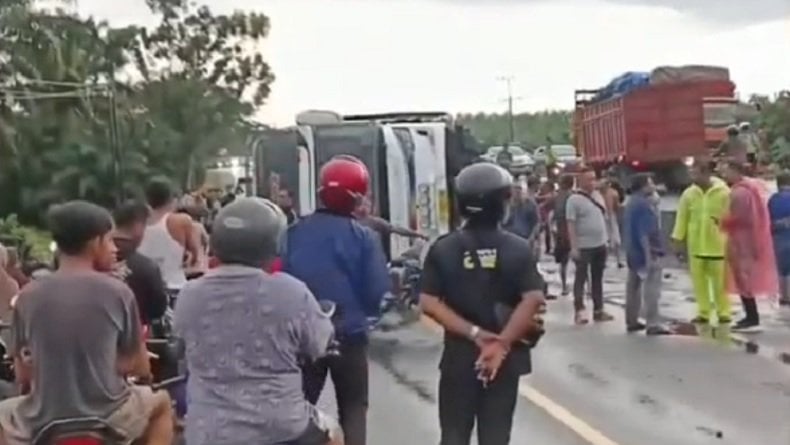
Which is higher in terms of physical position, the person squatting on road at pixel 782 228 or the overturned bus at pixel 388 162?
the overturned bus at pixel 388 162

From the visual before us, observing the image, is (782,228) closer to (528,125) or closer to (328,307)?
(328,307)

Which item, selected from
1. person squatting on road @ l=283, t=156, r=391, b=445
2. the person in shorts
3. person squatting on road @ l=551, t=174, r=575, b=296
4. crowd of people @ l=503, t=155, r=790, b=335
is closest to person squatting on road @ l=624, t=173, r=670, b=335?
crowd of people @ l=503, t=155, r=790, b=335

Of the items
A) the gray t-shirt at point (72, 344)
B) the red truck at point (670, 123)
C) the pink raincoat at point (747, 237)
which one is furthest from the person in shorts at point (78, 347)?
the red truck at point (670, 123)

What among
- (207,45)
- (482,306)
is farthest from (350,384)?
(207,45)

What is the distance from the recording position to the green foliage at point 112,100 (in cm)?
5716

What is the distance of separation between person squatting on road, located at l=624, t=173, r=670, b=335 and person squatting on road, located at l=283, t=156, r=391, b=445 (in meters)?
10.1

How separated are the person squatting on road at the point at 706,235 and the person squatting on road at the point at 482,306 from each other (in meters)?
11.1

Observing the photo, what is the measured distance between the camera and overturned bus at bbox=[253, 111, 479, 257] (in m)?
22.3

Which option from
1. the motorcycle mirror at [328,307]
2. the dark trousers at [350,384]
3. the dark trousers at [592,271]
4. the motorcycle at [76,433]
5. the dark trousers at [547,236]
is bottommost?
the dark trousers at [547,236]

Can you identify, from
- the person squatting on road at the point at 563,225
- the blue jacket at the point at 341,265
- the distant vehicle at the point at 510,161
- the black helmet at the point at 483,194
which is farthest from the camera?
the distant vehicle at the point at 510,161

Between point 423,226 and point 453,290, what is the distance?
14643mm

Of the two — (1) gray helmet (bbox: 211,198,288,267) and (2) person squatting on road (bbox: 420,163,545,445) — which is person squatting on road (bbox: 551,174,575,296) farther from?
(1) gray helmet (bbox: 211,198,288,267)

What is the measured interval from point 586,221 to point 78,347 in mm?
13817

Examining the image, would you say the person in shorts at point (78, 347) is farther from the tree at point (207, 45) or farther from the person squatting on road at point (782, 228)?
the tree at point (207, 45)
